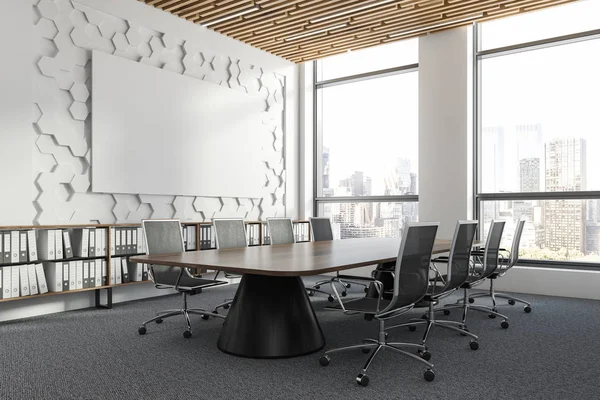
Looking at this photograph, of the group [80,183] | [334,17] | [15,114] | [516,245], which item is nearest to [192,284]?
[80,183]

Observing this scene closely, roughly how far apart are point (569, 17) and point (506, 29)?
2.36 ft

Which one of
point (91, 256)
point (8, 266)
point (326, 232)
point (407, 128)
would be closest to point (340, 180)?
point (407, 128)

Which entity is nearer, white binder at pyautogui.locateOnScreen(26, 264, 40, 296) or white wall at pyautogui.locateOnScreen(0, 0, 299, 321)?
white binder at pyautogui.locateOnScreen(26, 264, 40, 296)

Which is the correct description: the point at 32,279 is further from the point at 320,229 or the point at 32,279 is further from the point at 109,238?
the point at 320,229

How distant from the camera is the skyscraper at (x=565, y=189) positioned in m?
6.09

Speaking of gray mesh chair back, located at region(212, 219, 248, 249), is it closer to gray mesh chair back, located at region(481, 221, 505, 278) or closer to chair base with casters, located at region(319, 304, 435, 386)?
chair base with casters, located at region(319, 304, 435, 386)

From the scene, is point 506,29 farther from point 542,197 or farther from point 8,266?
point 8,266

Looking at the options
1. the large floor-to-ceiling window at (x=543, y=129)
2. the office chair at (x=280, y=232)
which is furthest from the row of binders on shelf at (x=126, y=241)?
the large floor-to-ceiling window at (x=543, y=129)

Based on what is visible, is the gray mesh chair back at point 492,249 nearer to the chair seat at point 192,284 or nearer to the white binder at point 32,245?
the chair seat at point 192,284

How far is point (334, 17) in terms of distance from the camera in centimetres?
633

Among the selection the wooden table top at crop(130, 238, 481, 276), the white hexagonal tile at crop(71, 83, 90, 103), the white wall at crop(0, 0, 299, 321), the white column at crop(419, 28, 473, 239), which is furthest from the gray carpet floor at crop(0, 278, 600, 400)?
the white column at crop(419, 28, 473, 239)

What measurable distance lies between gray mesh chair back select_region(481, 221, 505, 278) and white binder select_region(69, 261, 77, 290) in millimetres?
3642

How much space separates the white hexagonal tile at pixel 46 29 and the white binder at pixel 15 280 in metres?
2.20

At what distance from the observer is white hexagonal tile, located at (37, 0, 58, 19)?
4.86 meters
